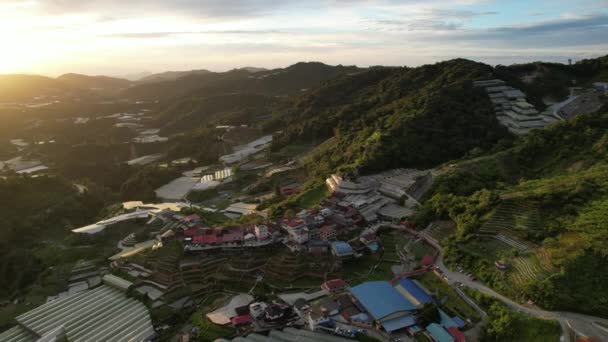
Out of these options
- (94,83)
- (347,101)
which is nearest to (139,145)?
(347,101)

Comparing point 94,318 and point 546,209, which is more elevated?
point 546,209

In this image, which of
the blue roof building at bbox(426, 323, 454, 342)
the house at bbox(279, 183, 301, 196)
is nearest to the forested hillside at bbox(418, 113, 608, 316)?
the blue roof building at bbox(426, 323, 454, 342)

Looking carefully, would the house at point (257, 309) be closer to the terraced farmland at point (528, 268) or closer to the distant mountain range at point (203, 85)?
the terraced farmland at point (528, 268)

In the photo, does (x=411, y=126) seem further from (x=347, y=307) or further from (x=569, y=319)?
(x=569, y=319)

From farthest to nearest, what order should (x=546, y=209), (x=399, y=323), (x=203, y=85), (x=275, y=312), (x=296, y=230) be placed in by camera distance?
(x=203, y=85) → (x=296, y=230) → (x=546, y=209) → (x=275, y=312) → (x=399, y=323)

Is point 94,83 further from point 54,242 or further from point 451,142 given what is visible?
point 451,142

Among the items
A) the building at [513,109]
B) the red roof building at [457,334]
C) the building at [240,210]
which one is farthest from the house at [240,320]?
the building at [513,109]

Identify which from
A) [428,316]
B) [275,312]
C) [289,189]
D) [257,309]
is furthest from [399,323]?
[289,189]

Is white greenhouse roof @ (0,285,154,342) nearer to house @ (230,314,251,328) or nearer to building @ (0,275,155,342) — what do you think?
building @ (0,275,155,342)
